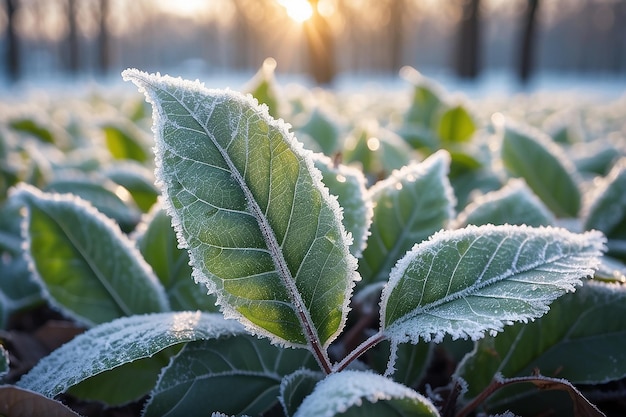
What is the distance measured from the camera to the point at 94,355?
0.60 m

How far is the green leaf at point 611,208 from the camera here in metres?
1.01

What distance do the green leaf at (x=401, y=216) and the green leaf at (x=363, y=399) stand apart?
0.34 meters

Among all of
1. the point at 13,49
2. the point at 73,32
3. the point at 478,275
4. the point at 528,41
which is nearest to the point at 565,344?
the point at 478,275

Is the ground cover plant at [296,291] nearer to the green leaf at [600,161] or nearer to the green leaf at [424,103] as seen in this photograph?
the green leaf at [600,161]

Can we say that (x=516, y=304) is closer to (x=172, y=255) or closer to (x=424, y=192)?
(x=424, y=192)

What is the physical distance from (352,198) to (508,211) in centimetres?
30

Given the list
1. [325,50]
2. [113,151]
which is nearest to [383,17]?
[325,50]

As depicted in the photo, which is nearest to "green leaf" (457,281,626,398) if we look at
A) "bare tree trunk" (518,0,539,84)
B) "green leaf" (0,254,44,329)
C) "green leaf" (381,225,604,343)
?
"green leaf" (381,225,604,343)

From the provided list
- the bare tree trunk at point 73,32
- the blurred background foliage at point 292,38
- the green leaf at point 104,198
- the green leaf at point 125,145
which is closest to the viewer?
the green leaf at point 104,198

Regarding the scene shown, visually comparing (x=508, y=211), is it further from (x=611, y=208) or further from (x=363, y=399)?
(x=363, y=399)

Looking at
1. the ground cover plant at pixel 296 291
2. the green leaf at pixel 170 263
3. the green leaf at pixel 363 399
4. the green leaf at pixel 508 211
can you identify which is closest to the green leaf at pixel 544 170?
the ground cover plant at pixel 296 291

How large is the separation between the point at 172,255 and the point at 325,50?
32.6 ft

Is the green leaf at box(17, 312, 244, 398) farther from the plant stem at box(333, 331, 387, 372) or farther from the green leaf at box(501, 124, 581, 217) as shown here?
the green leaf at box(501, 124, 581, 217)

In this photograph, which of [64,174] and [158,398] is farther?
[64,174]
